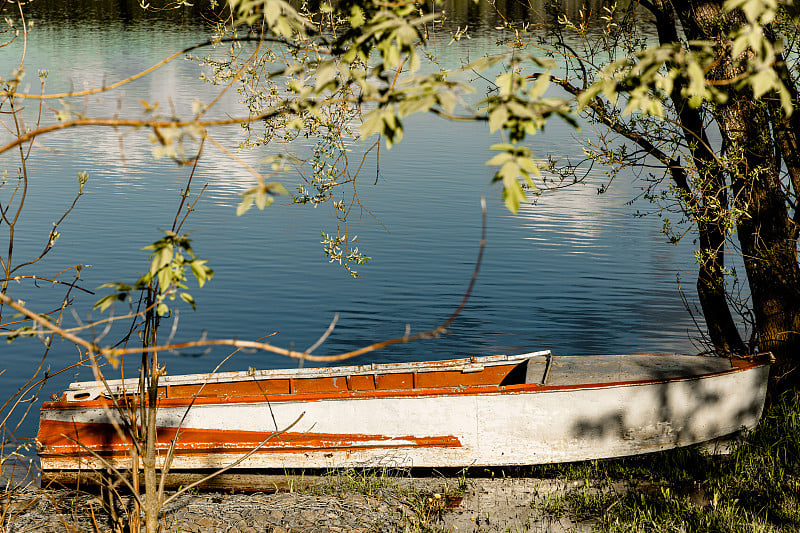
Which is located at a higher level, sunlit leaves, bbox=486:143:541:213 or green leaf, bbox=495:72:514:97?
green leaf, bbox=495:72:514:97

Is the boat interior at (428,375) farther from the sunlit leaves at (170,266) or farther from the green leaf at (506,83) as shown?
the green leaf at (506,83)

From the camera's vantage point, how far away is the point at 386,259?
69.5ft

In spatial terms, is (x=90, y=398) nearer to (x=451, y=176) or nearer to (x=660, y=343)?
(x=660, y=343)

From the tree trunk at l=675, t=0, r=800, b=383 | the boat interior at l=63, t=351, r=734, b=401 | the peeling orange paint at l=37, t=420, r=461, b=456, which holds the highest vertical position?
the tree trunk at l=675, t=0, r=800, b=383

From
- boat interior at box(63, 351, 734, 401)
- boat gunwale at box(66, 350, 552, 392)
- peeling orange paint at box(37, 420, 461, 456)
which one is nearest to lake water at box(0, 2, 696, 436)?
boat gunwale at box(66, 350, 552, 392)

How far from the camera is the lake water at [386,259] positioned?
53.3ft

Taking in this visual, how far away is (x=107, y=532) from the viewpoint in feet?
24.5

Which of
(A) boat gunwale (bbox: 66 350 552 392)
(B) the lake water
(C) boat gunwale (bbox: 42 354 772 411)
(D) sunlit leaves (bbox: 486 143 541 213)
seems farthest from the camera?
(B) the lake water

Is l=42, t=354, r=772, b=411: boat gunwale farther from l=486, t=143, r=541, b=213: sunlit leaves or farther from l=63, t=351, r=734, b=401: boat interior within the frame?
l=486, t=143, r=541, b=213: sunlit leaves

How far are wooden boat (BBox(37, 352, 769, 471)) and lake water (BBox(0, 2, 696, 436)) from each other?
149 centimetres

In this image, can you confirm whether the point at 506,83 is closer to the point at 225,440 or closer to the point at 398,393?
the point at 398,393

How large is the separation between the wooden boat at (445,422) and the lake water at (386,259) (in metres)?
1.49

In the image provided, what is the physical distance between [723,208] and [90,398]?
8.05 m

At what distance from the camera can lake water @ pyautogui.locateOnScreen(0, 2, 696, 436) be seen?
53.3ft
